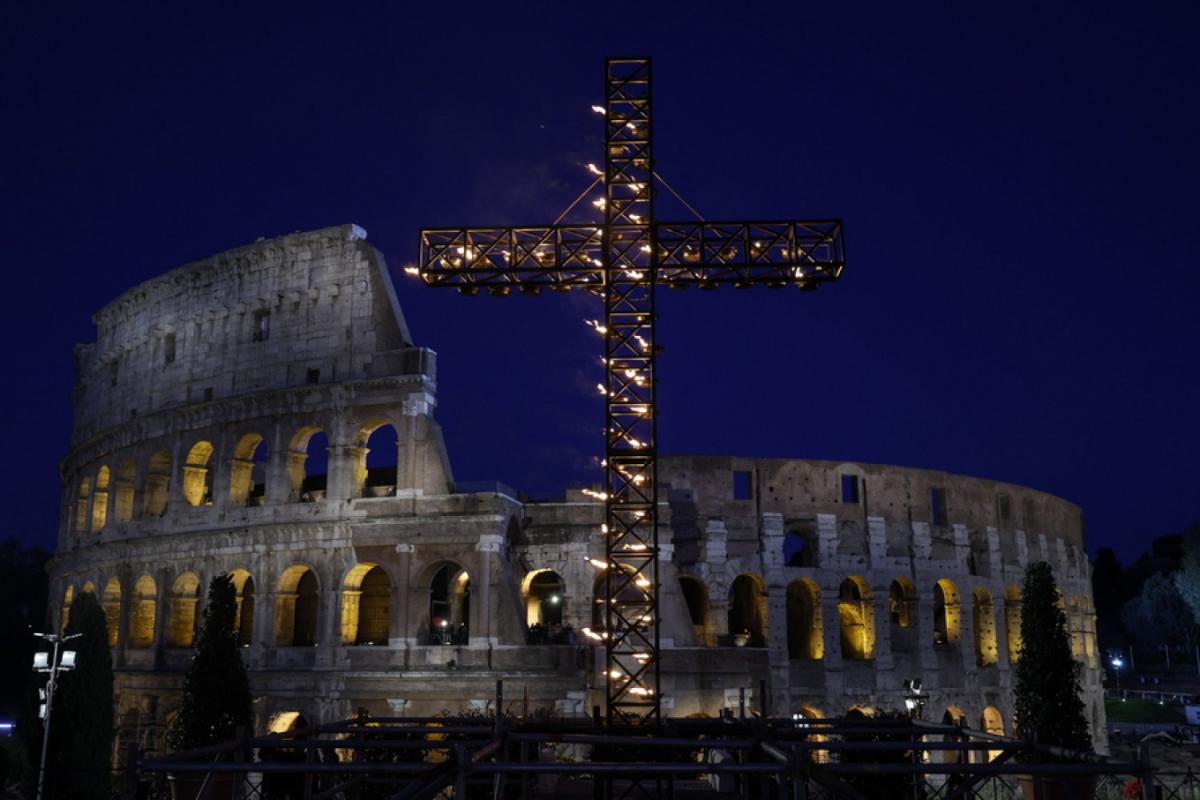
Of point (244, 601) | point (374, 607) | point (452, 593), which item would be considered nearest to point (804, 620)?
point (452, 593)

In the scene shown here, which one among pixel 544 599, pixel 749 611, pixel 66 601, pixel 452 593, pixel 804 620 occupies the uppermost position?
pixel 452 593

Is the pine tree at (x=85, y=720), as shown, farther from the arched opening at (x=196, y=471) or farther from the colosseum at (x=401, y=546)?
the arched opening at (x=196, y=471)

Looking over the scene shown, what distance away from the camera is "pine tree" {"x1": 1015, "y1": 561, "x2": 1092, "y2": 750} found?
26.0 m

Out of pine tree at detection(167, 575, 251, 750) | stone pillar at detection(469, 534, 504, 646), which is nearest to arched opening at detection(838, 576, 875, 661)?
stone pillar at detection(469, 534, 504, 646)

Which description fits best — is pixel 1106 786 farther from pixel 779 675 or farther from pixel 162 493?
pixel 162 493

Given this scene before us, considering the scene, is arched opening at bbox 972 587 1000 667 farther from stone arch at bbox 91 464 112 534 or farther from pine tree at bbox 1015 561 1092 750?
stone arch at bbox 91 464 112 534

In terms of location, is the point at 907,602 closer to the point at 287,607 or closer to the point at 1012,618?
the point at 1012,618

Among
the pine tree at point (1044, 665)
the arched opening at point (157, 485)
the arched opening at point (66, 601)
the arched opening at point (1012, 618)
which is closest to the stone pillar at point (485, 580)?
the arched opening at point (157, 485)

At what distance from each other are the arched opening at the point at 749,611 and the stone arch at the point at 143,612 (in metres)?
18.8

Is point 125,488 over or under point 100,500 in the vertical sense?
over

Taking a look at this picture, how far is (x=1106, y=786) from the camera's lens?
32094 millimetres

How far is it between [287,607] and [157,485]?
7.76 metres

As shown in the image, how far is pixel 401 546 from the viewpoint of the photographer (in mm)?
30344

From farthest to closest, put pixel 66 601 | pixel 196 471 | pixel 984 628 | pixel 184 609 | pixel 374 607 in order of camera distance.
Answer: pixel 66 601, pixel 984 628, pixel 374 607, pixel 196 471, pixel 184 609
